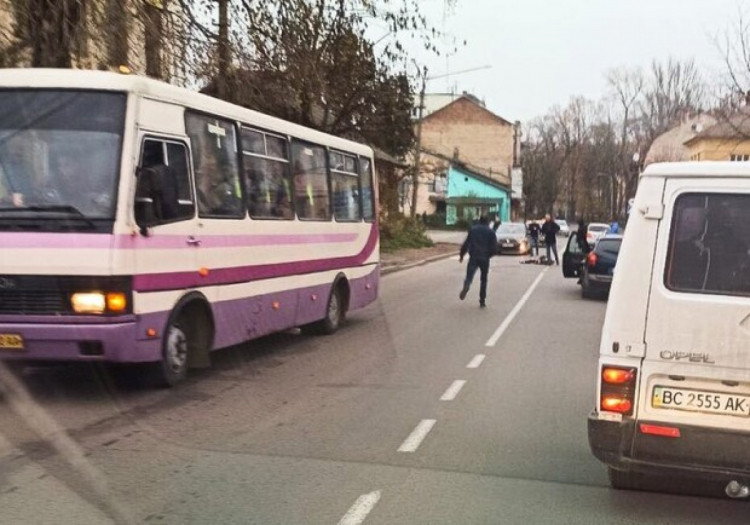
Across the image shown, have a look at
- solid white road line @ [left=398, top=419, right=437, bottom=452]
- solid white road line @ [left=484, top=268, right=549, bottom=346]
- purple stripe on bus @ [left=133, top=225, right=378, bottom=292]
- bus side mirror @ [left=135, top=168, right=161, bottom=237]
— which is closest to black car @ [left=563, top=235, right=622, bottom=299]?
solid white road line @ [left=484, top=268, right=549, bottom=346]

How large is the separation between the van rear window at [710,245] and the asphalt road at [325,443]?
147cm

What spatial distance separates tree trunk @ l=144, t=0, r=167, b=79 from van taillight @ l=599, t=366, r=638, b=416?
8958 mm

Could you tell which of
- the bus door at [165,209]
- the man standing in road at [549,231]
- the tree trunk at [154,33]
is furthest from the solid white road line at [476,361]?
the man standing in road at [549,231]

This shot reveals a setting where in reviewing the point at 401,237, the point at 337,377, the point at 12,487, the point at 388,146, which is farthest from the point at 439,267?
the point at 12,487

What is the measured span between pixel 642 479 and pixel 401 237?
115ft

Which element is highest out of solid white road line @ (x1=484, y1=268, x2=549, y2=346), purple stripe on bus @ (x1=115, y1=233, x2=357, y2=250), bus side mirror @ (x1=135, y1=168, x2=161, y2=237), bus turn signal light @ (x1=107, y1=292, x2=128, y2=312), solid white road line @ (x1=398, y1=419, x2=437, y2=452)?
bus side mirror @ (x1=135, y1=168, x2=161, y2=237)

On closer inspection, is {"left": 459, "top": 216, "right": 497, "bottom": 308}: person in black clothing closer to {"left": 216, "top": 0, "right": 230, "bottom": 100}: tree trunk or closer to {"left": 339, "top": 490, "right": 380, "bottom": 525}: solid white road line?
{"left": 216, "top": 0, "right": 230, "bottom": 100}: tree trunk

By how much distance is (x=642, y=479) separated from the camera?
555 centimetres

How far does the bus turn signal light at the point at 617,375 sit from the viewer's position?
15.4 ft

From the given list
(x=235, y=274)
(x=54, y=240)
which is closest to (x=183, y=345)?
(x=235, y=274)

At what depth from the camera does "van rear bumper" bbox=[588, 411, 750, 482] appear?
4.55 m

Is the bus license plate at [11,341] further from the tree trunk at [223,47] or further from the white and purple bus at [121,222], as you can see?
the tree trunk at [223,47]

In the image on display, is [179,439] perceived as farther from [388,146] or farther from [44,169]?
[388,146]

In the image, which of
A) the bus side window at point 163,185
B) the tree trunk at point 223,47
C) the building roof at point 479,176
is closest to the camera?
the bus side window at point 163,185
